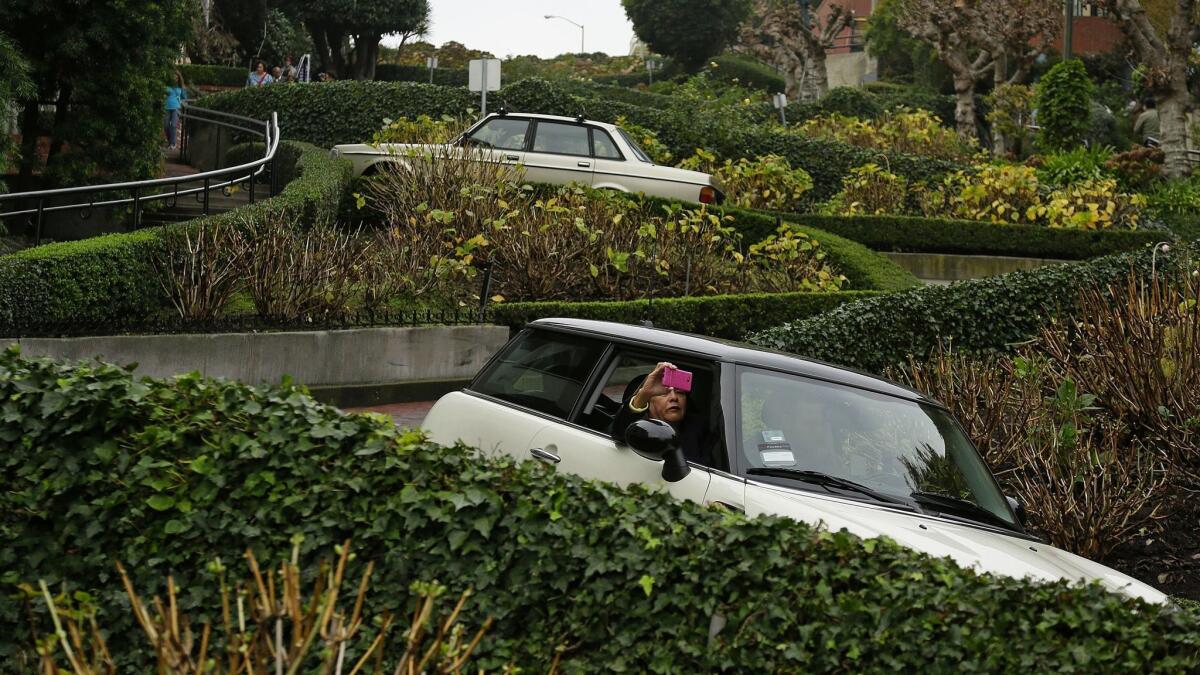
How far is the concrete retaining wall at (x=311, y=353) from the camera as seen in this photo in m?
11.5

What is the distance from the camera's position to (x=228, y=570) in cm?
497

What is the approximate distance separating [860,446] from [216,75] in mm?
38245

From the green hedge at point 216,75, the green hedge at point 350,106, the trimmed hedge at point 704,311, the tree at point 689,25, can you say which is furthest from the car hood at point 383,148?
the tree at point 689,25

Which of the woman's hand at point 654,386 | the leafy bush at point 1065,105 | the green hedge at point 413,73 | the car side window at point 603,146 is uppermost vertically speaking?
the green hedge at point 413,73

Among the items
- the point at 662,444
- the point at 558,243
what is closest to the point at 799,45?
the point at 558,243

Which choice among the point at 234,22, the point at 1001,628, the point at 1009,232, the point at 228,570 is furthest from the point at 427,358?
the point at 234,22

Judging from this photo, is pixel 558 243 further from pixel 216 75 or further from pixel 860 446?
pixel 216 75

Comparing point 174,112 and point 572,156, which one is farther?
point 174,112

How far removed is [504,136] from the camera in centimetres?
1984

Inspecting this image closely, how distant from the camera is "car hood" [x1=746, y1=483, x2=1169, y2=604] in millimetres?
5426

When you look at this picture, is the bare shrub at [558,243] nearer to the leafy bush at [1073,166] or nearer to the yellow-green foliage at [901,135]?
the leafy bush at [1073,166]

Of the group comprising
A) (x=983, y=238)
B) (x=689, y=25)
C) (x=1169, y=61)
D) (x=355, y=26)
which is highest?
(x=689, y=25)

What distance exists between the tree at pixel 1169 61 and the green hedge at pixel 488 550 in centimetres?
2655

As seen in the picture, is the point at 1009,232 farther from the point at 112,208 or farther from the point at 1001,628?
the point at 1001,628
